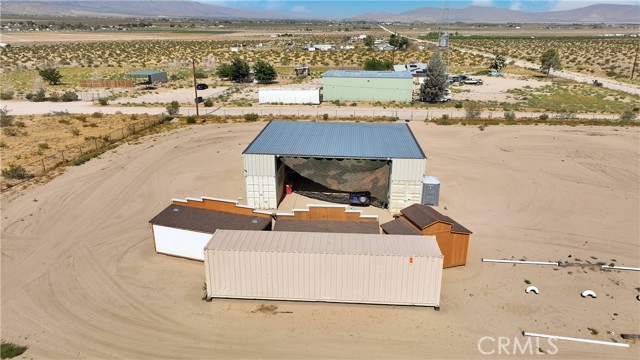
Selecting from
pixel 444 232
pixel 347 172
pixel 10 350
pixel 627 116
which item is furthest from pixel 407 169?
pixel 627 116

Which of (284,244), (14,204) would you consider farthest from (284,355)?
(14,204)

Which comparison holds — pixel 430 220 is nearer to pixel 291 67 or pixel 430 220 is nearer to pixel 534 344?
pixel 534 344

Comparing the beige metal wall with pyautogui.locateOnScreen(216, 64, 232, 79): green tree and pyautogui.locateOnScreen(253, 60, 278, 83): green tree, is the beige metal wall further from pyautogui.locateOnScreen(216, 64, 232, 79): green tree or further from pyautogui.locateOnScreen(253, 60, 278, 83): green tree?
pyautogui.locateOnScreen(216, 64, 232, 79): green tree

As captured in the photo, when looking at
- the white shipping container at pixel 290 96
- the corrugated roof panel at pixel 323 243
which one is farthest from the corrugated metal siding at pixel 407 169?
the white shipping container at pixel 290 96

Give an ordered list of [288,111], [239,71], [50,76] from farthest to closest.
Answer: [239,71]
[50,76]
[288,111]

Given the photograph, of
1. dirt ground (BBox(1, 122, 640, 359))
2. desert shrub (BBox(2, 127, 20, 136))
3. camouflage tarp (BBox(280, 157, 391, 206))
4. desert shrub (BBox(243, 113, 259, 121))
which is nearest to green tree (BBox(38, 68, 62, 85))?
desert shrub (BBox(2, 127, 20, 136))

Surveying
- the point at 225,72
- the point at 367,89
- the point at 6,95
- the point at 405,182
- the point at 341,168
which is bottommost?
the point at 405,182

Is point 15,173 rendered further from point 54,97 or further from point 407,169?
point 54,97
